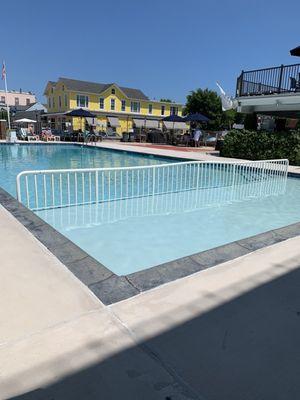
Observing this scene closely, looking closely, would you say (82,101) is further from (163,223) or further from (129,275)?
(129,275)

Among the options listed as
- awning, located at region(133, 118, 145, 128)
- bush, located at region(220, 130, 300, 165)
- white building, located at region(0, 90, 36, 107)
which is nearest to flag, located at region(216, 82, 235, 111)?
bush, located at region(220, 130, 300, 165)

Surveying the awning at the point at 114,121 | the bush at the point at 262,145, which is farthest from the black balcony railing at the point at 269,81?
the awning at the point at 114,121

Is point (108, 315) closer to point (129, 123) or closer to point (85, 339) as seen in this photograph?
point (85, 339)

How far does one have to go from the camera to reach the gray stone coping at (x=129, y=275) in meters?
2.77

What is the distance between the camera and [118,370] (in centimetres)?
183

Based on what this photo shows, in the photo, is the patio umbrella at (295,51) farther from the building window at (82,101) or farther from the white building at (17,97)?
the white building at (17,97)

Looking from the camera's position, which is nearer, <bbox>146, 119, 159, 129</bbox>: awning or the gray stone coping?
the gray stone coping

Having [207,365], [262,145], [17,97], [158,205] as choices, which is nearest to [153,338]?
[207,365]

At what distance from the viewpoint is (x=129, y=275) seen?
9.98ft

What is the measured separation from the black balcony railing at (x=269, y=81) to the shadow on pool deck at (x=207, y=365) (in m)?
14.5

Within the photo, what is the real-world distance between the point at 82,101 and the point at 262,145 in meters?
28.4

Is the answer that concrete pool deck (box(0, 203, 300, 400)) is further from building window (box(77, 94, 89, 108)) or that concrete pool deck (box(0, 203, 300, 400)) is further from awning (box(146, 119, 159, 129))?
awning (box(146, 119, 159, 129))

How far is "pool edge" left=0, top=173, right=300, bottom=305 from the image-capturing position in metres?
2.77

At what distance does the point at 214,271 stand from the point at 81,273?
127 centimetres
